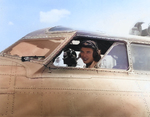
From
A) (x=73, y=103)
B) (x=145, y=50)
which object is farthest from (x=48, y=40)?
(x=145, y=50)

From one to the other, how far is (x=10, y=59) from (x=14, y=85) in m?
0.84

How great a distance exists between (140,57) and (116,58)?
774 mm

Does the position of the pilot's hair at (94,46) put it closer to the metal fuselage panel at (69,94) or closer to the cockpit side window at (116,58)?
the cockpit side window at (116,58)

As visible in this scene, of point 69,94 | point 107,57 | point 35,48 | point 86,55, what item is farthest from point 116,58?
point 35,48

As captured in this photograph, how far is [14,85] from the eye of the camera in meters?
4.21

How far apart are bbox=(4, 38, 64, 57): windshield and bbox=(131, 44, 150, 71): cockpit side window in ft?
6.91

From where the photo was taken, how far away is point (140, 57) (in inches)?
231

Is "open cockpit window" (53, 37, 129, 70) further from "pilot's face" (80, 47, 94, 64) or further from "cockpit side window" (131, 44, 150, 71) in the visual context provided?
"cockpit side window" (131, 44, 150, 71)

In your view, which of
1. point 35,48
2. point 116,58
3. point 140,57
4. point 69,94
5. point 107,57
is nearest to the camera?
point 69,94

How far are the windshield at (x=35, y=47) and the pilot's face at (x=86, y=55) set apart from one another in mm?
700

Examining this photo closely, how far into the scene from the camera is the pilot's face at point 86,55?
544 cm

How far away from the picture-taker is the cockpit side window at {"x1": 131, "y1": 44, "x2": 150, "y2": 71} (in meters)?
5.72

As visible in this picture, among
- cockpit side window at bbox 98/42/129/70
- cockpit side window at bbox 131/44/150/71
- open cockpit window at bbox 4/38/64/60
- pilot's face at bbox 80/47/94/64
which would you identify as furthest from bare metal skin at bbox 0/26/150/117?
pilot's face at bbox 80/47/94/64

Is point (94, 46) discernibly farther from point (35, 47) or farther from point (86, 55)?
point (35, 47)
